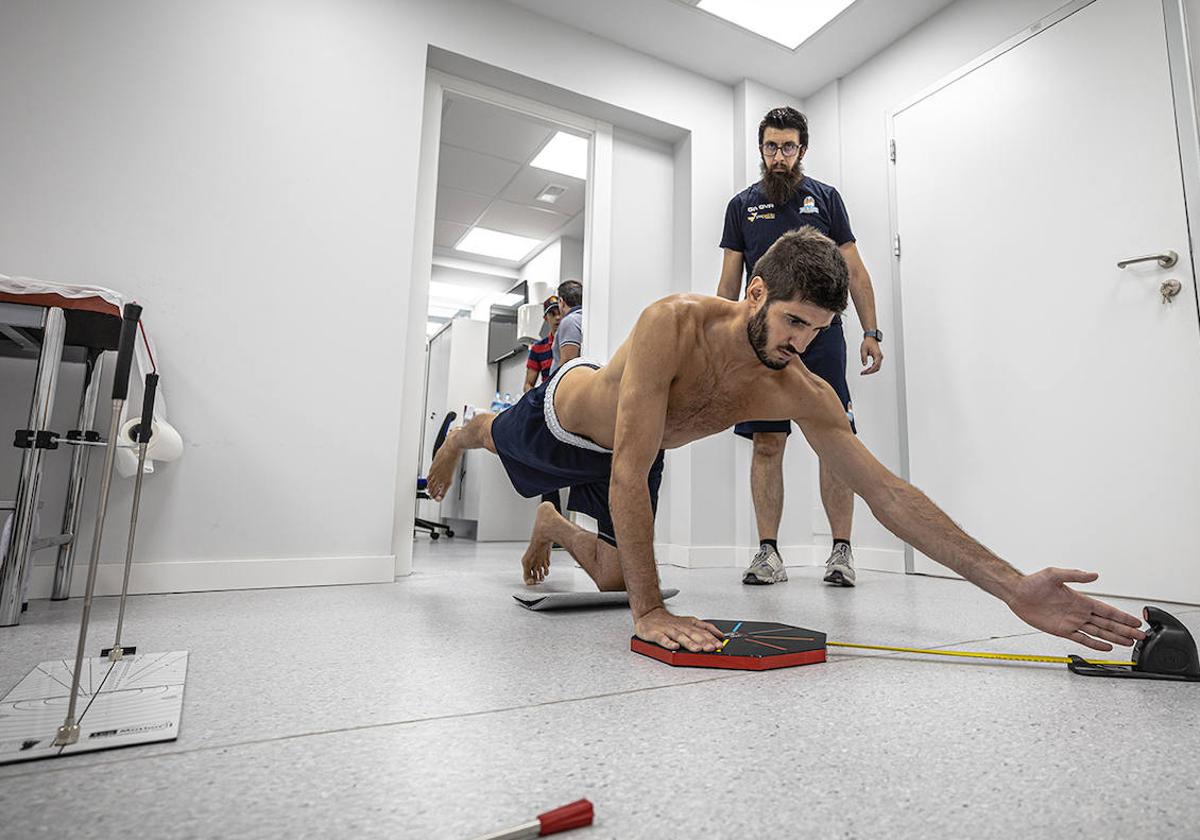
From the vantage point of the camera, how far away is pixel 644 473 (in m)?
1.28

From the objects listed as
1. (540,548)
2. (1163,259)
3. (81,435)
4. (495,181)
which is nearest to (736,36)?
(1163,259)

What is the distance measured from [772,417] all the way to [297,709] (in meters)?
1.12

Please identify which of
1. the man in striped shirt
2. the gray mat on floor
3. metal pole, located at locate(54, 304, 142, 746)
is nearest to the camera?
metal pole, located at locate(54, 304, 142, 746)

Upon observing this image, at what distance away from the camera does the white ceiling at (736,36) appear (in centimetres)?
298

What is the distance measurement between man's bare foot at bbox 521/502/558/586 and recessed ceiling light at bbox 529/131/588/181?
109 inches

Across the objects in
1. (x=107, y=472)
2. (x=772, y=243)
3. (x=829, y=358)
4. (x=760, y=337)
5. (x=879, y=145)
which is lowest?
(x=107, y=472)

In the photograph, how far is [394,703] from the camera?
909 millimetres

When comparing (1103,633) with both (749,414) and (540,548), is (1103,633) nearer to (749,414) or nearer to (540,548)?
(749,414)

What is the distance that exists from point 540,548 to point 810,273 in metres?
1.34

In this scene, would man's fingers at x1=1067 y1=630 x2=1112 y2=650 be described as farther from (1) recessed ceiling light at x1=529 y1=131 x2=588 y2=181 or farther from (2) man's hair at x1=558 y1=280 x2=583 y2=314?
(1) recessed ceiling light at x1=529 y1=131 x2=588 y2=181

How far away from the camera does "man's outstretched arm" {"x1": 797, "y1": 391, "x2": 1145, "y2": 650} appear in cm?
111

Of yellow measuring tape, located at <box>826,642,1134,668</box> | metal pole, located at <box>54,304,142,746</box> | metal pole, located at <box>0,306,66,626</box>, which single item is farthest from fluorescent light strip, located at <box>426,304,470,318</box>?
metal pole, located at <box>54,304,142,746</box>

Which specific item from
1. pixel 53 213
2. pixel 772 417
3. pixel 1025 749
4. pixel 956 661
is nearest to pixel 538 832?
pixel 1025 749

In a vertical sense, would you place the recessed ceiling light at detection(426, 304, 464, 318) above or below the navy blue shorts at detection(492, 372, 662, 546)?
above
